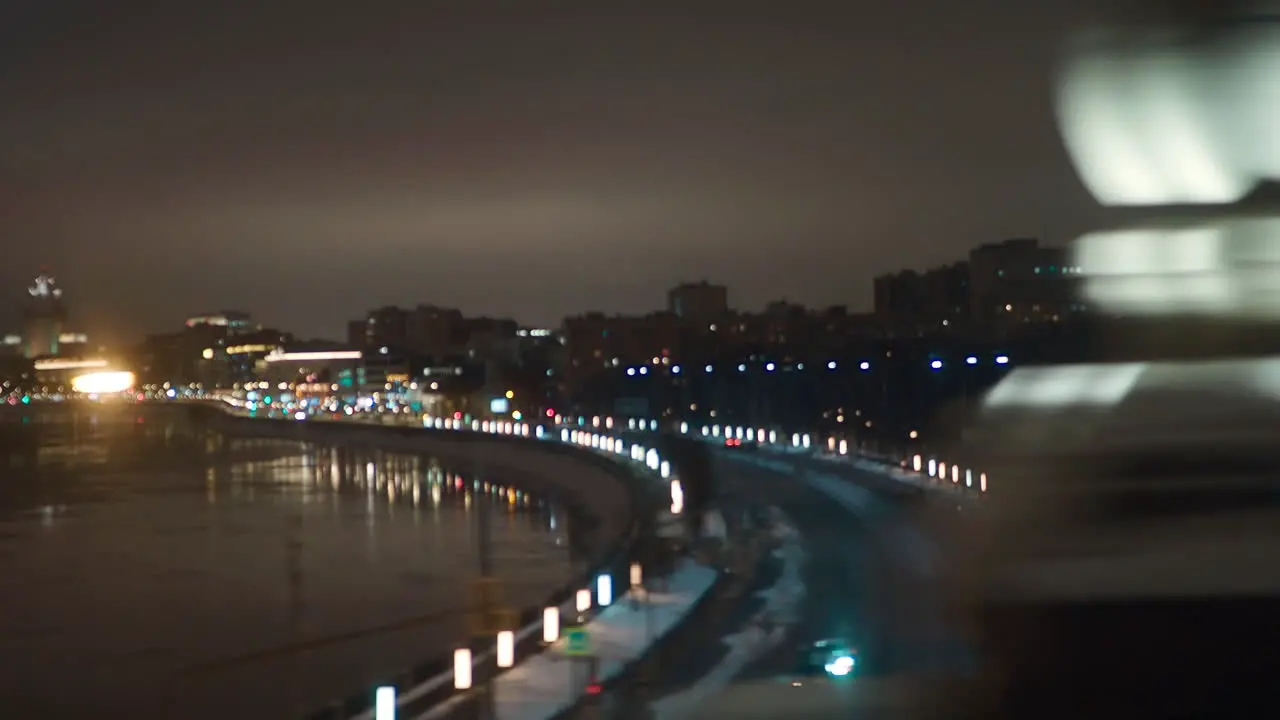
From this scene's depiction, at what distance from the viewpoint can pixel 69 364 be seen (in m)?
142

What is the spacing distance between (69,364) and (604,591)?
140 m

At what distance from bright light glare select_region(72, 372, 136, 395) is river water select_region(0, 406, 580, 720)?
7122cm

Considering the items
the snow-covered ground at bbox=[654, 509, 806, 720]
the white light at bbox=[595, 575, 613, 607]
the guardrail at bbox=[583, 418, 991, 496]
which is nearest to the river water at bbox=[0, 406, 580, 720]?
the white light at bbox=[595, 575, 613, 607]

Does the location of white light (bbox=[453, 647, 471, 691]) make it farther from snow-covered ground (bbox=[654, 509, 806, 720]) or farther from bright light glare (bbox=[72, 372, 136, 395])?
bright light glare (bbox=[72, 372, 136, 395])

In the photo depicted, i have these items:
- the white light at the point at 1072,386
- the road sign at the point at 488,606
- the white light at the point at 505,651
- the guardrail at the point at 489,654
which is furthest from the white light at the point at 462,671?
the white light at the point at 1072,386

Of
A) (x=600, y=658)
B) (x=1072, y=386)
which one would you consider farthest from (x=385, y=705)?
(x=1072, y=386)

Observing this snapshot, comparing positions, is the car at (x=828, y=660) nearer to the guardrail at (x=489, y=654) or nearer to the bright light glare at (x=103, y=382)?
the guardrail at (x=489, y=654)

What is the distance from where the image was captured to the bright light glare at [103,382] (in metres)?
128

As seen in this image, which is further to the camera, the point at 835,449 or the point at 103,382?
the point at 103,382

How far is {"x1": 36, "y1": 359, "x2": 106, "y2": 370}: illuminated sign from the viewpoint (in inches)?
5507

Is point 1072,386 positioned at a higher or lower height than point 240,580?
higher

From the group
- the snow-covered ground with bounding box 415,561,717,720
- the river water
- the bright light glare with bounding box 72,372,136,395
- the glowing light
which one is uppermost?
the glowing light

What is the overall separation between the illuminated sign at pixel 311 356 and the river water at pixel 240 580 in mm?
59286

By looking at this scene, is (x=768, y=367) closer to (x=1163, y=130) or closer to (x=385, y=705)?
(x=385, y=705)
